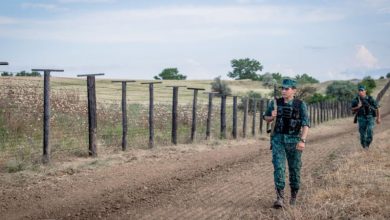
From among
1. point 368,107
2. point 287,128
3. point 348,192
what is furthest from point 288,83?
point 368,107

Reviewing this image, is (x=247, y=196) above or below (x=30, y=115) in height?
below

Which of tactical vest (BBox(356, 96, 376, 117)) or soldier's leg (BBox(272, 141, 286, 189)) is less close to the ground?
tactical vest (BBox(356, 96, 376, 117))

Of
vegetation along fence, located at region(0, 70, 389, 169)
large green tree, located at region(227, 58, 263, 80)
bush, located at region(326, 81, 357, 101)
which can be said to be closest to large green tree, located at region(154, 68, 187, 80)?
large green tree, located at region(227, 58, 263, 80)

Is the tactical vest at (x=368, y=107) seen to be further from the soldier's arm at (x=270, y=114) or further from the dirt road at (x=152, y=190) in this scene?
the soldier's arm at (x=270, y=114)

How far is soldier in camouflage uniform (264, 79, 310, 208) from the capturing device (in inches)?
320

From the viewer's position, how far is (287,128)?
8.16m

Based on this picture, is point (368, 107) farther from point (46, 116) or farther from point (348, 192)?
point (46, 116)

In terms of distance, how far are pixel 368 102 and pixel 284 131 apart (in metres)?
7.53

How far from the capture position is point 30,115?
13.5 metres

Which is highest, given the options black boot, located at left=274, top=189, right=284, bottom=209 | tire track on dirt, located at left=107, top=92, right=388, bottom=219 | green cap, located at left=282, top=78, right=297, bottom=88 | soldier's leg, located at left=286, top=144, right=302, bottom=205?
green cap, located at left=282, top=78, right=297, bottom=88

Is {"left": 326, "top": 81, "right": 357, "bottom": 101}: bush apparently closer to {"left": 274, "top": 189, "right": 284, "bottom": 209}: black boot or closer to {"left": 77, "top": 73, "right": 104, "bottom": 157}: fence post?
{"left": 77, "top": 73, "right": 104, "bottom": 157}: fence post

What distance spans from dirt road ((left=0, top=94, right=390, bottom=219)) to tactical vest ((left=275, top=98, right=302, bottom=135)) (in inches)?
49.4

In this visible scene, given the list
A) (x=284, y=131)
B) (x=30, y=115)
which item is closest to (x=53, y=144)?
(x=30, y=115)

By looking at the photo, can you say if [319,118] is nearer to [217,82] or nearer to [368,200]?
[217,82]
